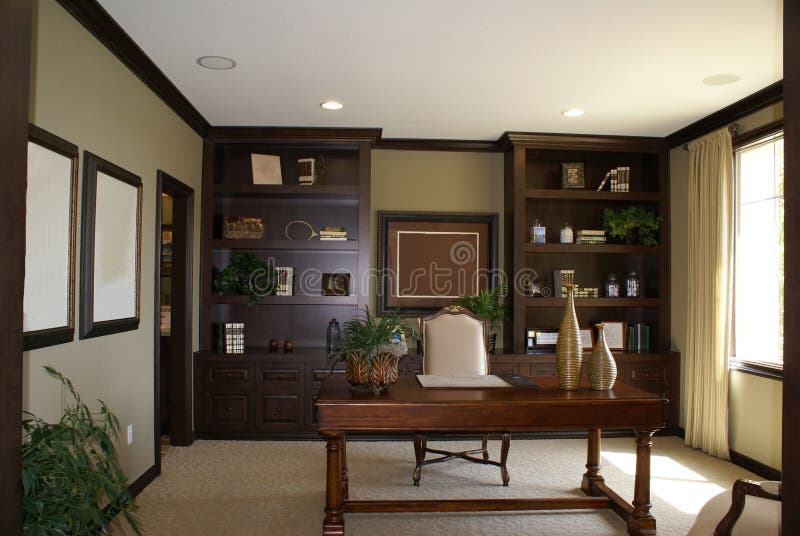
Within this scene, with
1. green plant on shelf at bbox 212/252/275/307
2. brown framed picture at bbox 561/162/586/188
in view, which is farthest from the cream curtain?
green plant on shelf at bbox 212/252/275/307

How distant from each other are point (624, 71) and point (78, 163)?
3.31 metres

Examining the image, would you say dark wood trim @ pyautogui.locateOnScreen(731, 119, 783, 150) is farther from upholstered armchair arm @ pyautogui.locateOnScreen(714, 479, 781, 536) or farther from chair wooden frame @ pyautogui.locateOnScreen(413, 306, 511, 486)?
upholstered armchair arm @ pyautogui.locateOnScreen(714, 479, 781, 536)

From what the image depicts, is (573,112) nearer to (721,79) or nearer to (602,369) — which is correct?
(721,79)

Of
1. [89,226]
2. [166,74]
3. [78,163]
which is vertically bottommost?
[89,226]

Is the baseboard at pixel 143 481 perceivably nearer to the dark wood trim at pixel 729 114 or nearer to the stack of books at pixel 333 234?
the stack of books at pixel 333 234

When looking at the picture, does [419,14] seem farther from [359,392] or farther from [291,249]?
[291,249]

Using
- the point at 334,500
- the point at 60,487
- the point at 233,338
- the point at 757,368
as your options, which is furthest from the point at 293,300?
the point at 757,368

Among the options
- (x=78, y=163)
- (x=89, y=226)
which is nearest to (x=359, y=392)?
(x=89, y=226)

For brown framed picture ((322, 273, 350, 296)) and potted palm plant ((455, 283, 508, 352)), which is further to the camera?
brown framed picture ((322, 273, 350, 296))

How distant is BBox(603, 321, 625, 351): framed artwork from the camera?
538 centimetres

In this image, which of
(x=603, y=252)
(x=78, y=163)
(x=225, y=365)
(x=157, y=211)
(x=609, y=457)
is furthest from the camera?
(x=603, y=252)

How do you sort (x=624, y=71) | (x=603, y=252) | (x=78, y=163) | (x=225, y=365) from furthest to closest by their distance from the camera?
(x=603, y=252)
(x=225, y=365)
(x=624, y=71)
(x=78, y=163)

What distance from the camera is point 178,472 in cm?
414

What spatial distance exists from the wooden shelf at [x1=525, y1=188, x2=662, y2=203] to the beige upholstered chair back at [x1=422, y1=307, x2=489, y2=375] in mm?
1729
